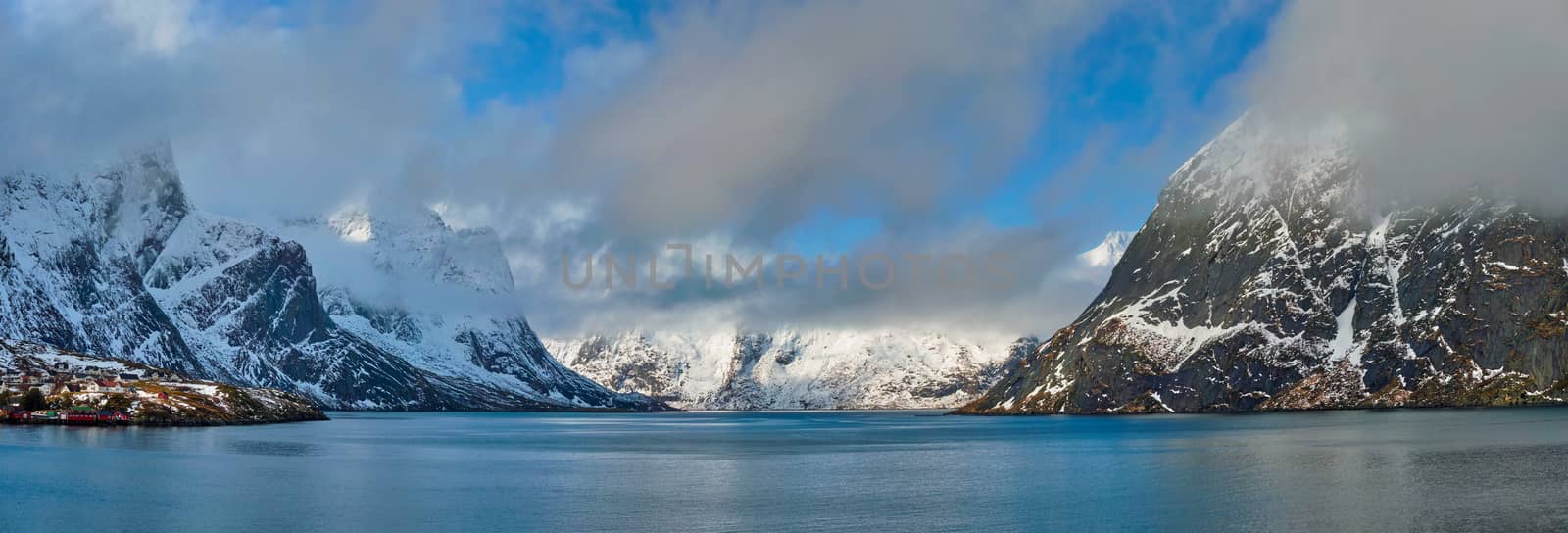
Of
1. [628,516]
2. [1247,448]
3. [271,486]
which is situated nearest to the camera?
[628,516]

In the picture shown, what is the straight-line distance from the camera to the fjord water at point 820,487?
8288 centimetres

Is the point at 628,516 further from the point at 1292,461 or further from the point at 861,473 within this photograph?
the point at 1292,461

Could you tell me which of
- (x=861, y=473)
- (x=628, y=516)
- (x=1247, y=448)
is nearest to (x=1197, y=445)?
(x=1247, y=448)

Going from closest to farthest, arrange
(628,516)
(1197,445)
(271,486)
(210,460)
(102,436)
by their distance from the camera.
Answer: (628,516) → (271,486) → (210,460) → (1197,445) → (102,436)

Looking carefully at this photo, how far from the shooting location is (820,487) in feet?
364

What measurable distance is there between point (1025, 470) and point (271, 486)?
240 ft

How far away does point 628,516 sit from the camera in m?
87.7

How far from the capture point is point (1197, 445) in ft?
525

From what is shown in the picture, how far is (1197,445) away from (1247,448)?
1144 cm

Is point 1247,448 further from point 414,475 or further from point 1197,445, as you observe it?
point 414,475

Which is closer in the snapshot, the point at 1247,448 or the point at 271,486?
the point at 271,486

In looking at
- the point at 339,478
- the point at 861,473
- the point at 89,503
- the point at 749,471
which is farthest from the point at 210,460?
the point at 861,473

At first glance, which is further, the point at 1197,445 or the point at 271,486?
the point at 1197,445

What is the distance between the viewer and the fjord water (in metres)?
82.9
